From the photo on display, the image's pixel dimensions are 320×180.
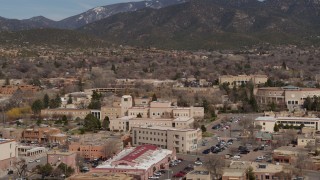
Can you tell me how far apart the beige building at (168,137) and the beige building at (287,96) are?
15.7 m

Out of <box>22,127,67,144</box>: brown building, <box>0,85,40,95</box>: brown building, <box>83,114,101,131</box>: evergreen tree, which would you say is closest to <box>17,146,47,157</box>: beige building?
<box>22,127,67,144</box>: brown building

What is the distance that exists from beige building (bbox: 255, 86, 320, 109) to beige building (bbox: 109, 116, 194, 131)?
1164 centimetres

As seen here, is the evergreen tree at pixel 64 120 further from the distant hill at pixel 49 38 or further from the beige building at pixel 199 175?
the distant hill at pixel 49 38

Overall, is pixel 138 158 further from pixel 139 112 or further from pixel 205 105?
pixel 205 105

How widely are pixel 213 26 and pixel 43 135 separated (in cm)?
8410

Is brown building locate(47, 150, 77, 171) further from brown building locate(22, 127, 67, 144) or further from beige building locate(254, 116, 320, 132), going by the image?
beige building locate(254, 116, 320, 132)

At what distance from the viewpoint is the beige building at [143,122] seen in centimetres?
3475

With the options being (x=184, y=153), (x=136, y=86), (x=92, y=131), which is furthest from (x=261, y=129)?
(x=136, y=86)

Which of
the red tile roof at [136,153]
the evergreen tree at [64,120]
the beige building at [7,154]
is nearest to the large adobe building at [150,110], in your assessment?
the evergreen tree at [64,120]

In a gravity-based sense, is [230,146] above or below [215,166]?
below

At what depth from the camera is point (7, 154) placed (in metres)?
26.9

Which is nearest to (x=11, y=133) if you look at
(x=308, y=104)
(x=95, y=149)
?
(x=95, y=149)

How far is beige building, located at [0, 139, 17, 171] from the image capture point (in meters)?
26.5

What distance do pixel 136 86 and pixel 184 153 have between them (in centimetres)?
2586
